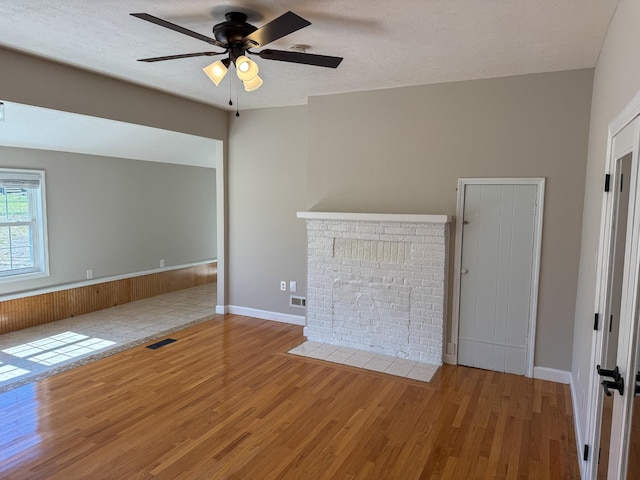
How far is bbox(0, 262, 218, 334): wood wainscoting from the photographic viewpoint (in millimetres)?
5066

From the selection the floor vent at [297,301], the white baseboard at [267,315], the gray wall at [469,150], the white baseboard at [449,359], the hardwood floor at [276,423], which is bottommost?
the hardwood floor at [276,423]

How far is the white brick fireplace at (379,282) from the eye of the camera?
4094 millimetres

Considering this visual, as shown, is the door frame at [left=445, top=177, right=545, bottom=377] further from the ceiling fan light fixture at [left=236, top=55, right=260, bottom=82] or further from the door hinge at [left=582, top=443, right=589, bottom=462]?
the ceiling fan light fixture at [left=236, top=55, right=260, bottom=82]

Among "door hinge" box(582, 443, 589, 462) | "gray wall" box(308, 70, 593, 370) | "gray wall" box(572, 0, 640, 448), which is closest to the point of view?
"gray wall" box(572, 0, 640, 448)

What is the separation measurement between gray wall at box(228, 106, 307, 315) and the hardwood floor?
55.6 inches

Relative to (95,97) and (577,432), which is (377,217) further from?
(95,97)

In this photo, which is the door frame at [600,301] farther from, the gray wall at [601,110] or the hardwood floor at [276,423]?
the hardwood floor at [276,423]

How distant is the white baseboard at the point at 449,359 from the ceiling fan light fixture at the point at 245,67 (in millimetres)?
3102

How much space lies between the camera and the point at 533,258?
12.4 feet

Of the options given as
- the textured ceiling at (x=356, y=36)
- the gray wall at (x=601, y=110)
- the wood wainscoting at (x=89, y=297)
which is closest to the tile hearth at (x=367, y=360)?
the gray wall at (x=601, y=110)

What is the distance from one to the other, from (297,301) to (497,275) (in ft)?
7.92

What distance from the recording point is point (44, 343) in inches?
182

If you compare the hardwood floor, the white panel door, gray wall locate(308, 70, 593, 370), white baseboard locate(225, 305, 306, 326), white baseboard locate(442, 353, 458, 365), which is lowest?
the hardwood floor

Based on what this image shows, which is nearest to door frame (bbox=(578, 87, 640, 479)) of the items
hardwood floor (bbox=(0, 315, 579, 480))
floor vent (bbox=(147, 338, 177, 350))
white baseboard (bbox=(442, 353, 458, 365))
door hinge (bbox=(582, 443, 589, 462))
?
door hinge (bbox=(582, 443, 589, 462))
